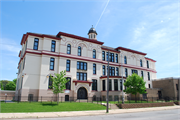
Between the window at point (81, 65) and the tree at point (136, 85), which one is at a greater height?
the window at point (81, 65)

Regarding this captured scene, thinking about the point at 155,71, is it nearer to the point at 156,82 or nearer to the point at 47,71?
the point at 156,82

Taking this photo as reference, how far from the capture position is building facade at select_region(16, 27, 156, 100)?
29938 mm

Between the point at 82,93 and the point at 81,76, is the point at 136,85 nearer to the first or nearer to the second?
the point at 82,93

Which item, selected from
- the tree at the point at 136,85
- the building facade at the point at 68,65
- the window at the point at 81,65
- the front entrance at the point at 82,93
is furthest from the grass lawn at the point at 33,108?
the window at the point at 81,65

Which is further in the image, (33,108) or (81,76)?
(81,76)

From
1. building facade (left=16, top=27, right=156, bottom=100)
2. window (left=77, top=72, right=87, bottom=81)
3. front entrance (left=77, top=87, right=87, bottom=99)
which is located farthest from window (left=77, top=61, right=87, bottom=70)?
front entrance (left=77, top=87, right=87, bottom=99)

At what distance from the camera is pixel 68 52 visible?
34656mm

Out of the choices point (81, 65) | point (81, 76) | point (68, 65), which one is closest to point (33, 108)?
point (68, 65)

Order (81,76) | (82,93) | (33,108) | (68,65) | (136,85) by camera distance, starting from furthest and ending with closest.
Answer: (81,76), (82,93), (68,65), (136,85), (33,108)

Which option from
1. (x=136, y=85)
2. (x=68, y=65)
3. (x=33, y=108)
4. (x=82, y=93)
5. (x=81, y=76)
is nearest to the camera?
(x=33, y=108)

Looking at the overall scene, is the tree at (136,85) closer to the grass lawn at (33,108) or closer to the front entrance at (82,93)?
the front entrance at (82,93)

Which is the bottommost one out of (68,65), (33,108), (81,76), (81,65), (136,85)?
(33,108)

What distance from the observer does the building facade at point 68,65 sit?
98.2 ft

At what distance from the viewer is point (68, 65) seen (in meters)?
34.0
